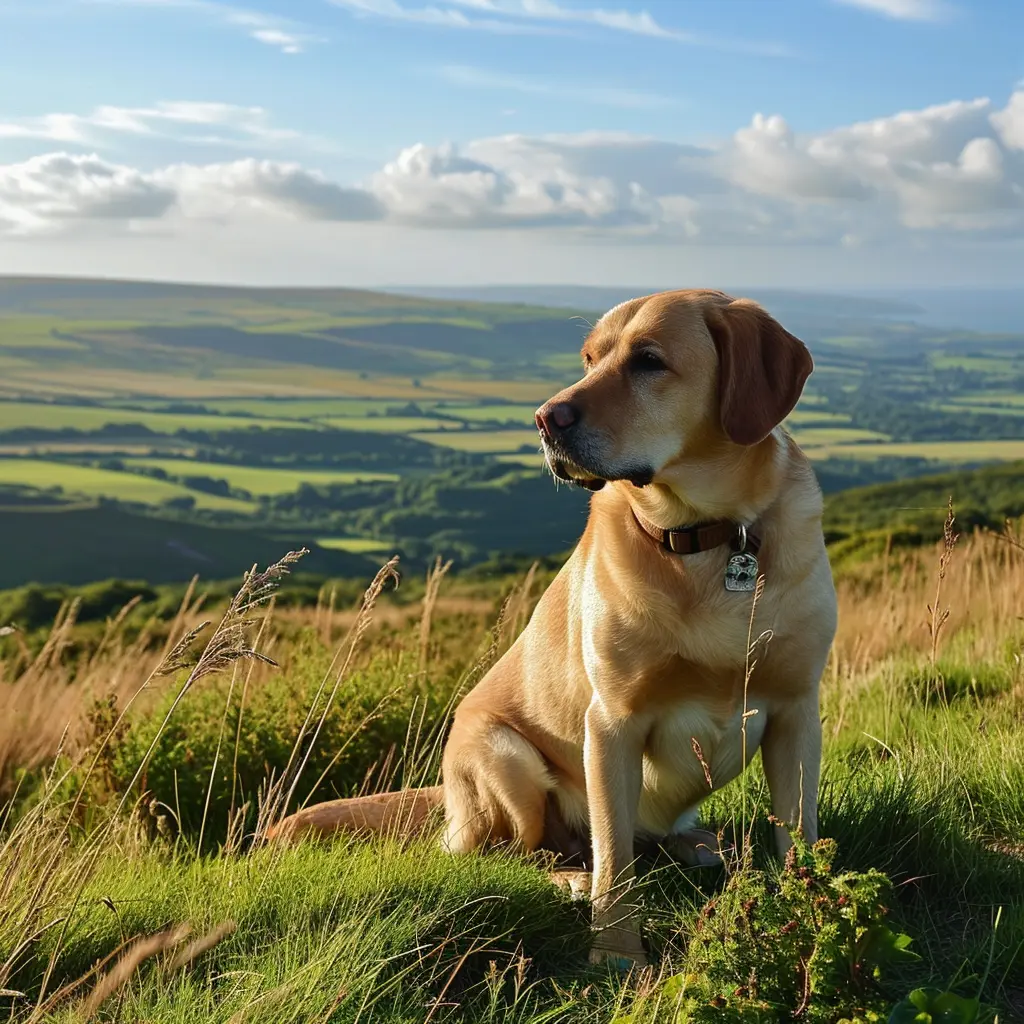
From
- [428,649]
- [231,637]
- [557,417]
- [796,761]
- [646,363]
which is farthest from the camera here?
[428,649]

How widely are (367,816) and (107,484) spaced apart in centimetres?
7372

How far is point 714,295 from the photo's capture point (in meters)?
3.71

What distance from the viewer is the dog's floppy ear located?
3467 millimetres

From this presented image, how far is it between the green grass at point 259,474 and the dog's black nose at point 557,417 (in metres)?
76.7

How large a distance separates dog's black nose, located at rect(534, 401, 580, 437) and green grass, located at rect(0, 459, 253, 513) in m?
64.0

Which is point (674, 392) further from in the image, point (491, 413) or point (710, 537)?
point (491, 413)

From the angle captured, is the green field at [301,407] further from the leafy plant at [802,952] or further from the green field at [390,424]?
the leafy plant at [802,952]

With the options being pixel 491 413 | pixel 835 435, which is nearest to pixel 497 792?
pixel 835 435

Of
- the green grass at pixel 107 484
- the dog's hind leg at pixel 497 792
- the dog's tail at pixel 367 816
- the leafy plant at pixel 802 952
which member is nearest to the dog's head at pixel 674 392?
the dog's hind leg at pixel 497 792

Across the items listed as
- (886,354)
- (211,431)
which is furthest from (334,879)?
(886,354)

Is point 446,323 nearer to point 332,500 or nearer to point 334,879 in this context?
point 332,500

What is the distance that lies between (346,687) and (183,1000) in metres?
3.18

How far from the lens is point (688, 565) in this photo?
143 inches

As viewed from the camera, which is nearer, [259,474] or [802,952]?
[802,952]
